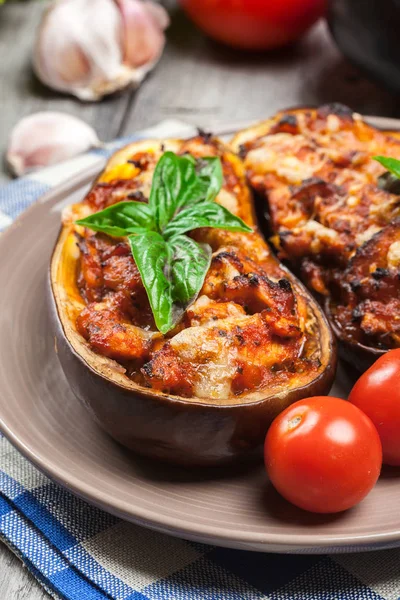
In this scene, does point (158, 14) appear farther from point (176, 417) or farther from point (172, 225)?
point (176, 417)

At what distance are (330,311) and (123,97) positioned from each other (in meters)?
2.84

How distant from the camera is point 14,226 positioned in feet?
11.4

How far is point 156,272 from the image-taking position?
2.58 meters

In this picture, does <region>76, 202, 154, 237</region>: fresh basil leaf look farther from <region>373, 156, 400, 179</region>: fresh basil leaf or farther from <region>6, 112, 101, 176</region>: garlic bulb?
<region>6, 112, 101, 176</region>: garlic bulb

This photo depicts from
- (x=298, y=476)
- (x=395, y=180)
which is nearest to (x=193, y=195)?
(x=395, y=180)

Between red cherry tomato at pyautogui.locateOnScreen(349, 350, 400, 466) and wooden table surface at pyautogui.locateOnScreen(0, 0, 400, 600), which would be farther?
wooden table surface at pyautogui.locateOnScreen(0, 0, 400, 600)

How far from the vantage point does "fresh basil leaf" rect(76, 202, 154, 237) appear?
9.13 ft

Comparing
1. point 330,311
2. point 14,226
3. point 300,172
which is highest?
point 300,172

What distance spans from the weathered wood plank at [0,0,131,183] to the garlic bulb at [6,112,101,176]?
268 millimetres

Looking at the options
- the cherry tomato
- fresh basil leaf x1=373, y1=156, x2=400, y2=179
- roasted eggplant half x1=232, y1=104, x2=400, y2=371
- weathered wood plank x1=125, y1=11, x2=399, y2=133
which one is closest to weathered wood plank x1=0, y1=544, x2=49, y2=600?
roasted eggplant half x1=232, y1=104, x2=400, y2=371

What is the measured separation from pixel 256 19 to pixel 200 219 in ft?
9.31

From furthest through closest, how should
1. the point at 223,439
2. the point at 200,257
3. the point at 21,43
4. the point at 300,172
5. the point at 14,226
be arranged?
the point at 21,43 → the point at 14,226 → the point at 300,172 → the point at 200,257 → the point at 223,439

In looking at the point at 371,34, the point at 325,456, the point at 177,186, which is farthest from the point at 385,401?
the point at 371,34

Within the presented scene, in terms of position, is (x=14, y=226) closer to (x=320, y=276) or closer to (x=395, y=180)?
(x=320, y=276)
